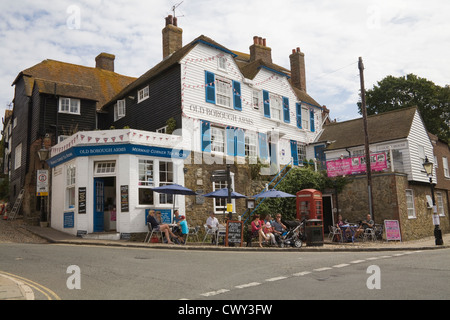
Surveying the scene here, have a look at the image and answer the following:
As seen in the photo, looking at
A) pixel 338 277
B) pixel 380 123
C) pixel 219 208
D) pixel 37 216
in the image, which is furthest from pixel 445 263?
pixel 37 216

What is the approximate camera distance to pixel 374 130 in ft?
86.7

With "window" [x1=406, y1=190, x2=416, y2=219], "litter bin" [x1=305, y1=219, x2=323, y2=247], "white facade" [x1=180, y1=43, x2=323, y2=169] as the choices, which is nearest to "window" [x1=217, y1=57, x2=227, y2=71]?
"white facade" [x1=180, y1=43, x2=323, y2=169]

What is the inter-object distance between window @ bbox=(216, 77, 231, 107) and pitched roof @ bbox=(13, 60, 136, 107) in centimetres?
862

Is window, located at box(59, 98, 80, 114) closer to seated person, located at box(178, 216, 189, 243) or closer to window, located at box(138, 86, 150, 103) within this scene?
window, located at box(138, 86, 150, 103)

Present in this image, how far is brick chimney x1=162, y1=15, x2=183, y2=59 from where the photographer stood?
26156 mm

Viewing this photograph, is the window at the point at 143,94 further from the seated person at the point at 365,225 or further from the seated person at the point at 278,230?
the seated person at the point at 365,225

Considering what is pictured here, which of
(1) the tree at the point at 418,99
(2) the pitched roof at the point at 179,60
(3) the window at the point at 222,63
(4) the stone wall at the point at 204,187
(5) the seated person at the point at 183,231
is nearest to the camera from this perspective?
(5) the seated person at the point at 183,231

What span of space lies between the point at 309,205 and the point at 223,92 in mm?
8812

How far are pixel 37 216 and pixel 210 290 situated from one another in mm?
19175

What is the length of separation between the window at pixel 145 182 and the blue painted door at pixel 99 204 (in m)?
2.12

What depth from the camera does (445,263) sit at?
34.6 feet

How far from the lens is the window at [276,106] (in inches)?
1077

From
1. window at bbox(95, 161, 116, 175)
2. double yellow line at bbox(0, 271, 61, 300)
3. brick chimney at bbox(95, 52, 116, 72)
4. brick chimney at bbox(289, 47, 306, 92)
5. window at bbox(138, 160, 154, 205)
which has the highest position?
brick chimney at bbox(95, 52, 116, 72)

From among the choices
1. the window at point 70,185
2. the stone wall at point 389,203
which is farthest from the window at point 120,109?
the stone wall at point 389,203
